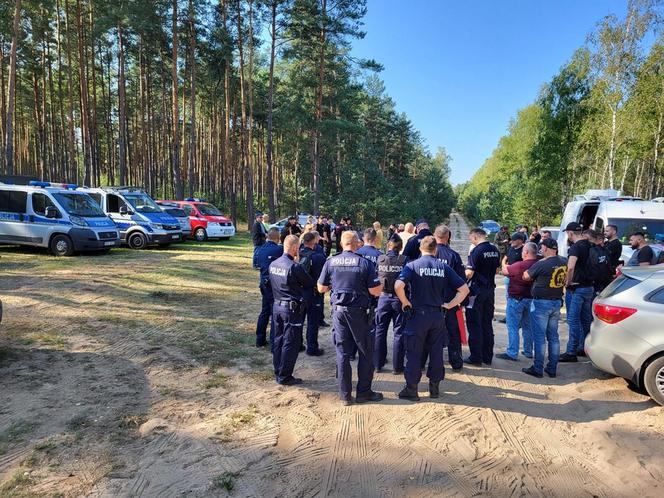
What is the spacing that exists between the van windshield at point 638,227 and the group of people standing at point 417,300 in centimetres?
402

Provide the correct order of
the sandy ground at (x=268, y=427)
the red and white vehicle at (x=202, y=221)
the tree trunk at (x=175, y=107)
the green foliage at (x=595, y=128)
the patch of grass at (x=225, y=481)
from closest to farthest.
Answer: the patch of grass at (x=225, y=481), the sandy ground at (x=268, y=427), the red and white vehicle at (x=202, y=221), the tree trunk at (x=175, y=107), the green foliage at (x=595, y=128)

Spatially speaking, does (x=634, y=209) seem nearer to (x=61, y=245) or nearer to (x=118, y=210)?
(x=61, y=245)

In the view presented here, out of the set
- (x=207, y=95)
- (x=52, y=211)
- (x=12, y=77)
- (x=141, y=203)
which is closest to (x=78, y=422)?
(x=52, y=211)

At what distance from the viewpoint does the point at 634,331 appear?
4.76m

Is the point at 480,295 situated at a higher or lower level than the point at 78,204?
lower

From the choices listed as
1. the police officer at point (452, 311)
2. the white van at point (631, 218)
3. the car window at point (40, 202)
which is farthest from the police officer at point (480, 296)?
the car window at point (40, 202)

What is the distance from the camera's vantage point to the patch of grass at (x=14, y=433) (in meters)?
3.71

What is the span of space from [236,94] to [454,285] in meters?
32.9

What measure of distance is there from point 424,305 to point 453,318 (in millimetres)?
1397

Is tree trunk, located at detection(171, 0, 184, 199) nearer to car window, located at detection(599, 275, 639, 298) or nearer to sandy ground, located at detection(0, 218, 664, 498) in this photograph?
sandy ground, located at detection(0, 218, 664, 498)

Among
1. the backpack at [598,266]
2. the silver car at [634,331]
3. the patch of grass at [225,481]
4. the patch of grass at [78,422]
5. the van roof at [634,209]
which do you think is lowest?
the patch of grass at [225,481]

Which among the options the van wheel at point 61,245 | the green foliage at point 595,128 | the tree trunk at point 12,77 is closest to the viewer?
the van wheel at point 61,245

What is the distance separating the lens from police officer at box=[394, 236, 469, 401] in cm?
467

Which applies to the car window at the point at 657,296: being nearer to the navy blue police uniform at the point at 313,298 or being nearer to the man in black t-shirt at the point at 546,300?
the man in black t-shirt at the point at 546,300
